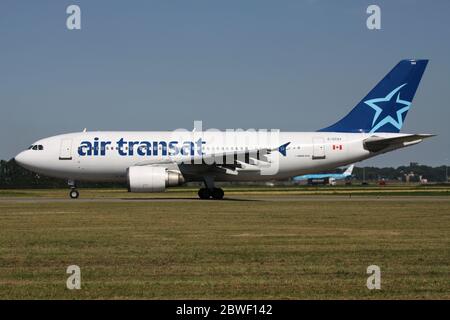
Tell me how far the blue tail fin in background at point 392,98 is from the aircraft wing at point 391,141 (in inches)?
54.9

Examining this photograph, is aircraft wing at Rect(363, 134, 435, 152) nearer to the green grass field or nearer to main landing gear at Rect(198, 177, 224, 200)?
main landing gear at Rect(198, 177, 224, 200)

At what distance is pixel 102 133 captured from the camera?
131 feet

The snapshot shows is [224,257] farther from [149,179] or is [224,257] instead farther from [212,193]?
[212,193]

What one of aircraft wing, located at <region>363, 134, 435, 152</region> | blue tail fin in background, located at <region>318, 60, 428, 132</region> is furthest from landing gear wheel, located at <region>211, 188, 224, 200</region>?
blue tail fin in background, located at <region>318, 60, 428, 132</region>

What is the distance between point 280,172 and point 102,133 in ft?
36.8

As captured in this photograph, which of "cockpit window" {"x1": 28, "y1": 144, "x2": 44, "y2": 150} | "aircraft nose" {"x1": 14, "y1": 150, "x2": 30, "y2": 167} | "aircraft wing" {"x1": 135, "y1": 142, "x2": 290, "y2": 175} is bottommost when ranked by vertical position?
"aircraft wing" {"x1": 135, "y1": 142, "x2": 290, "y2": 175}

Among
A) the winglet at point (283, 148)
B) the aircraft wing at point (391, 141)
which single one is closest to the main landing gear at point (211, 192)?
the winglet at point (283, 148)

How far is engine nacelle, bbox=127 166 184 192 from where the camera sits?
120 ft

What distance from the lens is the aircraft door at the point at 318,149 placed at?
41.8 m

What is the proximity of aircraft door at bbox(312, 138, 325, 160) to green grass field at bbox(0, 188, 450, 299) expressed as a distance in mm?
18894

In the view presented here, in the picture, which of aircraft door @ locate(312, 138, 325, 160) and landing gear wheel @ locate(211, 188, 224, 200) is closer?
landing gear wheel @ locate(211, 188, 224, 200)

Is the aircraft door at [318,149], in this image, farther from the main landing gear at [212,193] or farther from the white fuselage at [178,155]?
the main landing gear at [212,193]
